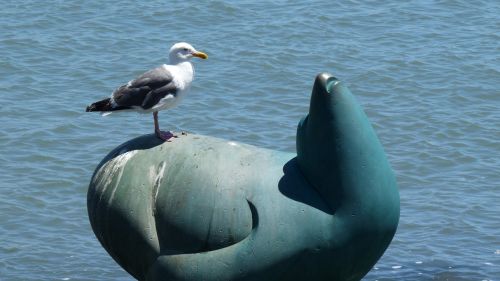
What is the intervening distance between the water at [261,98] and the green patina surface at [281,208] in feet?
7.48

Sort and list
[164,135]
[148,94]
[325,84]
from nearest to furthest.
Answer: [325,84] → [164,135] → [148,94]

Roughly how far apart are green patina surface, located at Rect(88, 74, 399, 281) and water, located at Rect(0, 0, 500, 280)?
2.28m

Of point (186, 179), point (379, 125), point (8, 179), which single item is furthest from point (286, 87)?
point (186, 179)

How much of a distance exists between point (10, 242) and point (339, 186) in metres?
4.03

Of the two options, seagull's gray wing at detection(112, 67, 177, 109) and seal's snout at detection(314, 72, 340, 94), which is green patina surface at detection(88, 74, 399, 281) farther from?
seagull's gray wing at detection(112, 67, 177, 109)

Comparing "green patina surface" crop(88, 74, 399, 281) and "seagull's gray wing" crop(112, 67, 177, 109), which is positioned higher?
"seagull's gray wing" crop(112, 67, 177, 109)

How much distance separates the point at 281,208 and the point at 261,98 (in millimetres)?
7047

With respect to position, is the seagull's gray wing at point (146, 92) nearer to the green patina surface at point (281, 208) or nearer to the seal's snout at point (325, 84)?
the green patina surface at point (281, 208)

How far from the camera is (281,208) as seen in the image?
6.34 m

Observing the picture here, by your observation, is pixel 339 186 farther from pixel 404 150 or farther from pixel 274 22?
pixel 274 22

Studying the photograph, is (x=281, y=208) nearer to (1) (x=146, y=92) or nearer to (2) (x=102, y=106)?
(1) (x=146, y=92)

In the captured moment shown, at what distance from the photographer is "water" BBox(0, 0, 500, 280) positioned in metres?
9.59

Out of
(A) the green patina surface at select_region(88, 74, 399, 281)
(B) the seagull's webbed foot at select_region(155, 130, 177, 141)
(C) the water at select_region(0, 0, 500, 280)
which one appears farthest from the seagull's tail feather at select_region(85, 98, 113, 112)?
(C) the water at select_region(0, 0, 500, 280)

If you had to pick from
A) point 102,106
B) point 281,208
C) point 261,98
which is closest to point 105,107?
point 102,106
